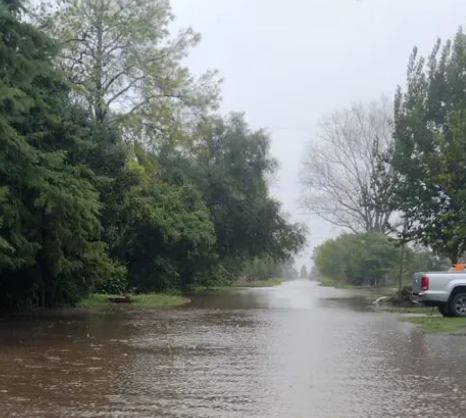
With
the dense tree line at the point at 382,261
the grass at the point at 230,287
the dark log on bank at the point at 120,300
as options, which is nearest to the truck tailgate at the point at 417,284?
the dark log on bank at the point at 120,300

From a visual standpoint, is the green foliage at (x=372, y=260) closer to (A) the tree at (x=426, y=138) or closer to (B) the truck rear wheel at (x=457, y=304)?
(A) the tree at (x=426, y=138)

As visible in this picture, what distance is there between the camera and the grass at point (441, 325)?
46.4ft

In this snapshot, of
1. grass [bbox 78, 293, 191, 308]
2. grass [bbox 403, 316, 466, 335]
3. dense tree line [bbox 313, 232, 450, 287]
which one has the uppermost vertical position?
dense tree line [bbox 313, 232, 450, 287]

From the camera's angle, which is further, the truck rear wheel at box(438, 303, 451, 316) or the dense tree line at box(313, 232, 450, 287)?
the dense tree line at box(313, 232, 450, 287)

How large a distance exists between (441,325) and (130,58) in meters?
22.7

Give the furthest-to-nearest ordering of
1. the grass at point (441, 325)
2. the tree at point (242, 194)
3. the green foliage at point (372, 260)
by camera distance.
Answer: the green foliage at point (372, 260) → the tree at point (242, 194) → the grass at point (441, 325)

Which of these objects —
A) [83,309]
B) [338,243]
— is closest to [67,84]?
[83,309]

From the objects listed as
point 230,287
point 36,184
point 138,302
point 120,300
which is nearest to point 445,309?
point 36,184

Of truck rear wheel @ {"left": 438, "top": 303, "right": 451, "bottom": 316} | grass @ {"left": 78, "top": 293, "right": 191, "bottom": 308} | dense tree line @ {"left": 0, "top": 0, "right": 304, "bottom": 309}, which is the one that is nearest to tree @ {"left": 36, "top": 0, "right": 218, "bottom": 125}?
dense tree line @ {"left": 0, "top": 0, "right": 304, "bottom": 309}

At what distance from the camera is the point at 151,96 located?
3381 cm

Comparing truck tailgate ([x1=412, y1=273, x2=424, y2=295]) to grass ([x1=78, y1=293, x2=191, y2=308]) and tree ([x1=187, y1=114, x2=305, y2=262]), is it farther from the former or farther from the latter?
tree ([x1=187, y1=114, x2=305, y2=262])

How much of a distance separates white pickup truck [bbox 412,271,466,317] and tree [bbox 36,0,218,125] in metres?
17.9

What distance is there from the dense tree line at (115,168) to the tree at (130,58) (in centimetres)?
6

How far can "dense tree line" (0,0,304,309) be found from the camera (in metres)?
15.5
